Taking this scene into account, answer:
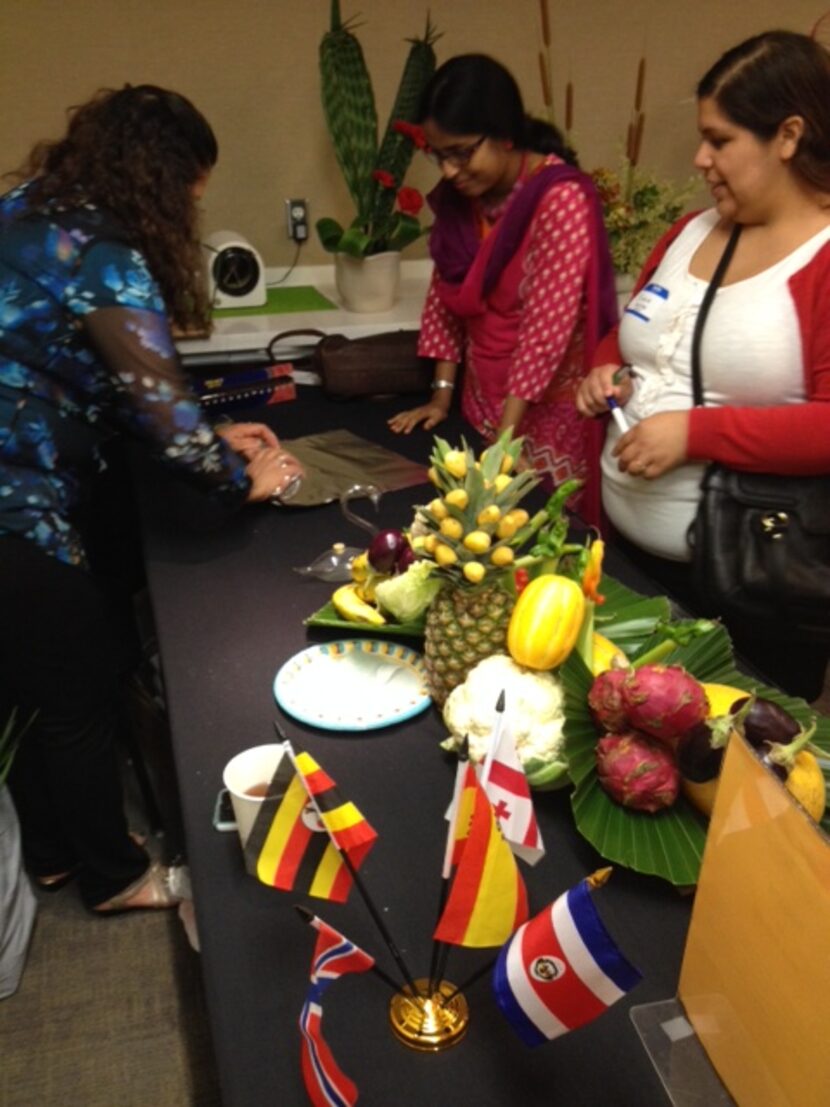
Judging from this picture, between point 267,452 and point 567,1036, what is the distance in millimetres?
1120

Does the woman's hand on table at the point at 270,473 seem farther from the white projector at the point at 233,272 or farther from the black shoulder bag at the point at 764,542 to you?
the white projector at the point at 233,272

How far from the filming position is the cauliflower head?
0.86 metres

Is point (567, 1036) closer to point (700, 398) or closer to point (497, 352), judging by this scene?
point (700, 398)

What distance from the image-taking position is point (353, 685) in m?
1.07

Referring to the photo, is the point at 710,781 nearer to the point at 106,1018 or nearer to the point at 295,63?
the point at 106,1018

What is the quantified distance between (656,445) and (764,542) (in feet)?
0.67

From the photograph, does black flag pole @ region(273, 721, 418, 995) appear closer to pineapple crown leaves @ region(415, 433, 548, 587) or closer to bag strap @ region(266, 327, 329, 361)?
pineapple crown leaves @ region(415, 433, 548, 587)

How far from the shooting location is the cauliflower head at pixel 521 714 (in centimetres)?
86

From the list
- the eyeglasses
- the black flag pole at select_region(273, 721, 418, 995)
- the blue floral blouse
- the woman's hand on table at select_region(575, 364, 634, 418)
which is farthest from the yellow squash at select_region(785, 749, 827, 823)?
the eyeglasses

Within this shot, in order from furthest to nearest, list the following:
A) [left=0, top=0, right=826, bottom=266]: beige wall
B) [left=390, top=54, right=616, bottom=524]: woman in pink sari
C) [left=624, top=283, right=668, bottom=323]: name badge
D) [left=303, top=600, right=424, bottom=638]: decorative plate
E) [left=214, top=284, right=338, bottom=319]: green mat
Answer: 1. [left=214, top=284, right=338, bottom=319]: green mat
2. [left=0, top=0, right=826, bottom=266]: beige wall
3. [left=390, top=54, right=616, bottom=524]: woman in pink sari
4. [left=624, top=283, right=668, bottom=323]: name badge
5. [left=303, top=600, right=424, bottom=638]: decorative plate

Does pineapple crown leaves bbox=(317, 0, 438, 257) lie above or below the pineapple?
above

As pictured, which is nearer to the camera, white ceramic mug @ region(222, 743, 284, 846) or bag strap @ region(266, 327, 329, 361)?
white ceramic mug @ region(222, 743, 284, 846)

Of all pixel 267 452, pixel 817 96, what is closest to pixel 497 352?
pixel 267 452

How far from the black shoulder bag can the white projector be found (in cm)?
153
